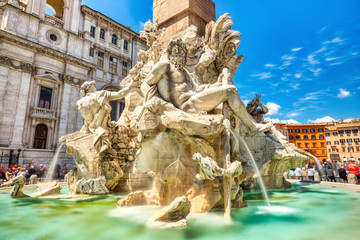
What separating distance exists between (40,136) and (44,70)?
6.36 m

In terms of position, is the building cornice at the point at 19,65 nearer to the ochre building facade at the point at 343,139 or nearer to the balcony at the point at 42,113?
the balcony at the point at 42,113

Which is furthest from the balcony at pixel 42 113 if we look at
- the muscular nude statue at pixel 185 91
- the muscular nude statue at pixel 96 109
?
the muscular nude statue at pixel 185 91

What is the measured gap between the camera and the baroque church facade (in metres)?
18.2

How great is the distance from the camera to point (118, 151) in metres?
6.75

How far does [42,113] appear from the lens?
19.9 metres

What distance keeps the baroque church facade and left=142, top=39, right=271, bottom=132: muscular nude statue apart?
1890 cm

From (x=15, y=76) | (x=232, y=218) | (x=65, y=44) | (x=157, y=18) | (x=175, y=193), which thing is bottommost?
(x=232, y=218)

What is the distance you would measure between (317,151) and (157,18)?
57.9 meters

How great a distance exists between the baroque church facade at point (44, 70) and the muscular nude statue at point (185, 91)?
62.0 feet

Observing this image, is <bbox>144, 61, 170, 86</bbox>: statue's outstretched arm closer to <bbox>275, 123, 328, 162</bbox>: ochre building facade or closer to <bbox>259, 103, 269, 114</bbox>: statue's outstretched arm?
<bbox>259, 103, 269, 114</bbox>: statue's outstretched arm

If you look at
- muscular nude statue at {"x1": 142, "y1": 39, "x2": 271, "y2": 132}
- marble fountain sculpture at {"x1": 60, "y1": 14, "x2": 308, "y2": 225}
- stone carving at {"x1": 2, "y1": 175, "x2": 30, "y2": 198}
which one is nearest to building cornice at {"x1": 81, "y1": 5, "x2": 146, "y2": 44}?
marble fountain sculpture at {"x1": 60, "y1": 14, "x2": 308, "y2": 225}

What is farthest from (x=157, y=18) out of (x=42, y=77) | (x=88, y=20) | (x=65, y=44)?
(x=88, y=20)

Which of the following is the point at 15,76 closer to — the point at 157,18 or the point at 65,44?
the point at 65,44

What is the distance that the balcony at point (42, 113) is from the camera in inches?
762
